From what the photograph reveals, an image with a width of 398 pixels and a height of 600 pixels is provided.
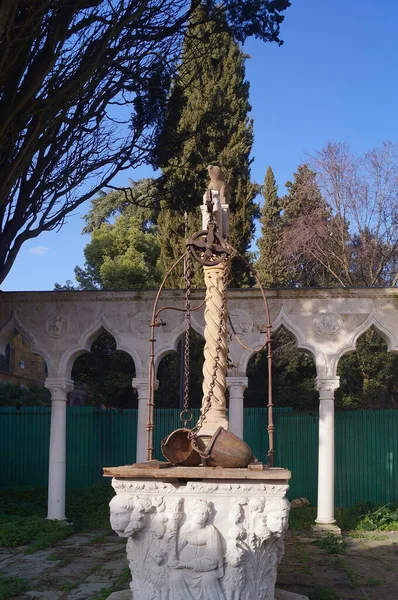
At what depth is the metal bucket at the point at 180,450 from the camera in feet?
18.4

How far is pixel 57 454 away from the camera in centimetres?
1054

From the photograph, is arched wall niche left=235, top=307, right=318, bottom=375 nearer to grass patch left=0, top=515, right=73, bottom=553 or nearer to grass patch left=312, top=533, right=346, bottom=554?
grass patch left=312, top=533, right=346, bottom=554

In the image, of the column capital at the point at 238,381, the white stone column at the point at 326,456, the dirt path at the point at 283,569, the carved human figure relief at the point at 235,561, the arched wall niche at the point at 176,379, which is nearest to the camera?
the carved human figure relief at the point at 235,561

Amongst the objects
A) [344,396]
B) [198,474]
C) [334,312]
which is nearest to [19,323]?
[334,312]

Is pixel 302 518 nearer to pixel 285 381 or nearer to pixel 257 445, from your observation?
pixel 257 445

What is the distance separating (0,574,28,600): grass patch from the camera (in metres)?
6.41

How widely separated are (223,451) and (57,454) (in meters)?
5.68

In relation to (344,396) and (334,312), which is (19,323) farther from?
(344,396)

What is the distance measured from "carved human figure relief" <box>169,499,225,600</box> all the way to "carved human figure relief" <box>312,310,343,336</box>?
5.76 metres

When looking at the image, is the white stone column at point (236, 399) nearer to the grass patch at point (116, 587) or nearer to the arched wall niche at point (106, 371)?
the grass patch at point (116, 587)

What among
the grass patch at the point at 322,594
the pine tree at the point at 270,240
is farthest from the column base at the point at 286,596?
the pine tree at the point at 270,240

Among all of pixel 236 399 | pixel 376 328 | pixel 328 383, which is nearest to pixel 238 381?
pixel 236 399

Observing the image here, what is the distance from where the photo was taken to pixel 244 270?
1914 cm

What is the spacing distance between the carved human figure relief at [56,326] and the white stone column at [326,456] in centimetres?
400
